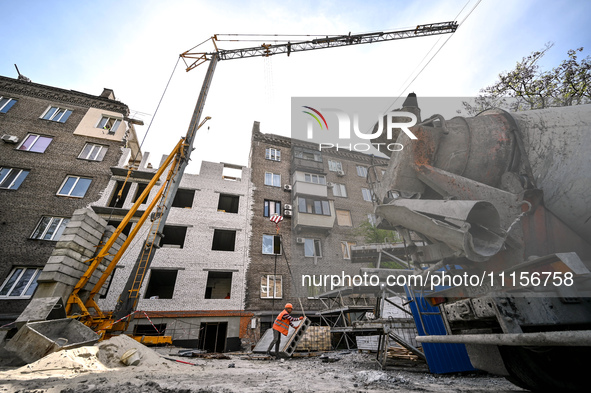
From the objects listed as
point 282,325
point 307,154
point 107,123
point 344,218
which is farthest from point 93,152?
point 344,218

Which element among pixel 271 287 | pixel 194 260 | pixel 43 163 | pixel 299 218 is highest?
pixel 43 163

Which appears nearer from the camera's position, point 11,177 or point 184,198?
point 11,177

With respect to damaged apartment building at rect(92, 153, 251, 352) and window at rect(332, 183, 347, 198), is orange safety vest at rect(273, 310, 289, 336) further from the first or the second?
window at rect(332, 183, 347, 198)

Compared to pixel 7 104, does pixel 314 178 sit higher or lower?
lower

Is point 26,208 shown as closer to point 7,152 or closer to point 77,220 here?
point 7,152

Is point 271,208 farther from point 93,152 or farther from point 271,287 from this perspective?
→ point 93,152

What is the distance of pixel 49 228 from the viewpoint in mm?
14344

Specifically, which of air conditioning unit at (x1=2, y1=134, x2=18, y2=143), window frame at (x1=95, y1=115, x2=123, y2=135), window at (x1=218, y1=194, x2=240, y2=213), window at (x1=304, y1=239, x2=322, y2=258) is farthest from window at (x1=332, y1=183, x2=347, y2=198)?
air conditioning unit at (x1=2, y1=134, x2=18, y2=143)

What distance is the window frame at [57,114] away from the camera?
18.1 meters

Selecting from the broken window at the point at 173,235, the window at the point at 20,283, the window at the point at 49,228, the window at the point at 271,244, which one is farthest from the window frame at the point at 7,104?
the window at the point at 271,244

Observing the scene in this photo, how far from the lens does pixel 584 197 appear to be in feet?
8.04

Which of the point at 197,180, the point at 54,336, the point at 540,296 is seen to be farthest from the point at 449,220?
the point at 197,180

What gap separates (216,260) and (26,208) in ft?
37.8

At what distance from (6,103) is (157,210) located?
1771cm
